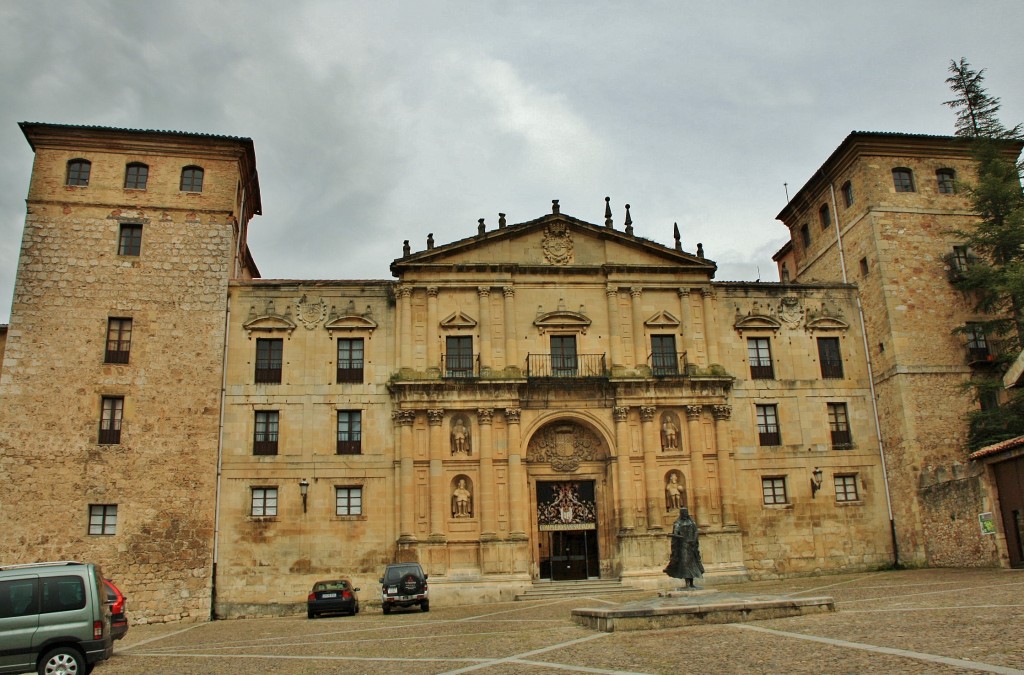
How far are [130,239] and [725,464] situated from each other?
2396cm

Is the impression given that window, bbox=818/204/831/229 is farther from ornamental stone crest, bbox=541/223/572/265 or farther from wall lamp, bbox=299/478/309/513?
wall lamp, bbox=299/478/309/513

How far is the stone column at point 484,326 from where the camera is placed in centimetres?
3171

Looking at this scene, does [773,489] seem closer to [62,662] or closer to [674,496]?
[674,496]

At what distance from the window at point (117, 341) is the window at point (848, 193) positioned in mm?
29194

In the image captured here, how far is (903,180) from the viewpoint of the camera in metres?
34.5

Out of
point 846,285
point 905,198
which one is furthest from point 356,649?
point 905,198

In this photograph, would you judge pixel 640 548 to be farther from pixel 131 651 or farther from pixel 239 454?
pixel 131 651

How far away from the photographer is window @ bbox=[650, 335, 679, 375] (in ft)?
107

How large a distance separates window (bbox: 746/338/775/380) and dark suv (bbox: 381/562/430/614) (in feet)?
51.6

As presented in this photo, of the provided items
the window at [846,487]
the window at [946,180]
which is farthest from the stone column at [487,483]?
the window at [946,180]

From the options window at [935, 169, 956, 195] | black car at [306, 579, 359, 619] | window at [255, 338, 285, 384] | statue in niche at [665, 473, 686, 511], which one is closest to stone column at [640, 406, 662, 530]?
statue in niche at [665, 473, 686, 511]

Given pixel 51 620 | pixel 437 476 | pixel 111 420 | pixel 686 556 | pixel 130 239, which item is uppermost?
pixel 130 239

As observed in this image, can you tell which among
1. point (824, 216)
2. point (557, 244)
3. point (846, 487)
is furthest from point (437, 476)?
point (824, 216)

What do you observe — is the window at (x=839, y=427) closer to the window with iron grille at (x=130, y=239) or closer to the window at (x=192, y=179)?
the window at (x=192, y=179)
